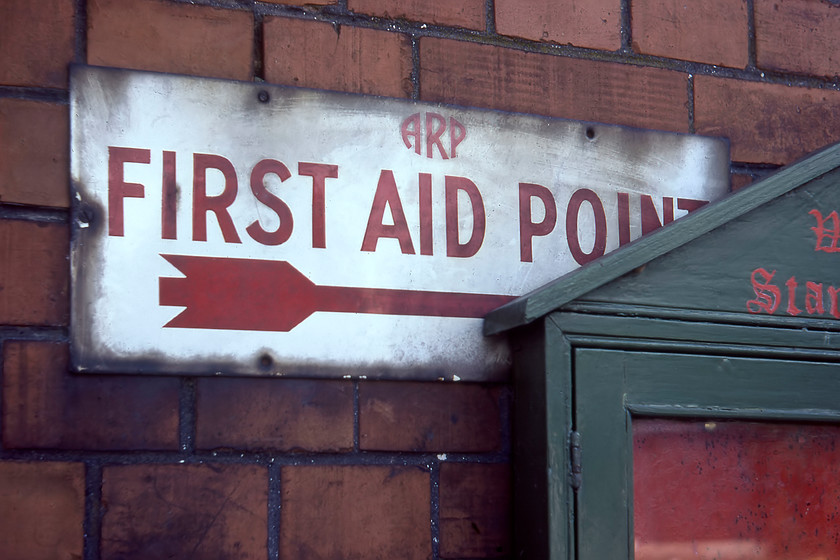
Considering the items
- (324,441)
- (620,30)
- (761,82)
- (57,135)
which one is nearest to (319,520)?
(324,441)

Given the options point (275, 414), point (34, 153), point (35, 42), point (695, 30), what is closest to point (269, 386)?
point (275, 414)

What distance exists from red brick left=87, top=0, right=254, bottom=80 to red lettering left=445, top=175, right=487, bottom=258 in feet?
0.99

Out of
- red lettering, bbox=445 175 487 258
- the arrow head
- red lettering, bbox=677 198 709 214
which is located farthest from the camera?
red lettering, bbox=677 198 709 214

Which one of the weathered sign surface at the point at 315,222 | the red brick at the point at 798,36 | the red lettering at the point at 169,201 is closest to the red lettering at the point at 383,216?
the weathered sign surface at the point at 315,222

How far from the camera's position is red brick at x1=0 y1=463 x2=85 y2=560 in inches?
35.8

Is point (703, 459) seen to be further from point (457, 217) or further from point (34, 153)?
point (34, 153)

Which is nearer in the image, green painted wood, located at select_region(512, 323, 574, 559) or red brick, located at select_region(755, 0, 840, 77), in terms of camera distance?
green painted wood, located at select_region(512, 323, 574, 559)

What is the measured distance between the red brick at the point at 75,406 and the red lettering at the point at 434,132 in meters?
0.44

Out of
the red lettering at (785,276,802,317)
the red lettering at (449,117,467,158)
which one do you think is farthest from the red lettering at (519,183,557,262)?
the red lettering at (785,276,802,317)

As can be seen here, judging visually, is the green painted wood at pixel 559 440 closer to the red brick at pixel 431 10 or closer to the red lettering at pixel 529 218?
the red lettering at pixel 529 218

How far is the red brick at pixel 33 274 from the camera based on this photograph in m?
0.95

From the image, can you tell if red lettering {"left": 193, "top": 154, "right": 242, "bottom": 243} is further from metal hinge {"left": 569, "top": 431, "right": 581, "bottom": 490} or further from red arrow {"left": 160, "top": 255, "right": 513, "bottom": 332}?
metal hinge {"left": 569, "top": 431, "right": 581, "bottom": 490}

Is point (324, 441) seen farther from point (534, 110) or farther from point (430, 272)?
point (534, 110)

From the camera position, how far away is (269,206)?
1.03 m
